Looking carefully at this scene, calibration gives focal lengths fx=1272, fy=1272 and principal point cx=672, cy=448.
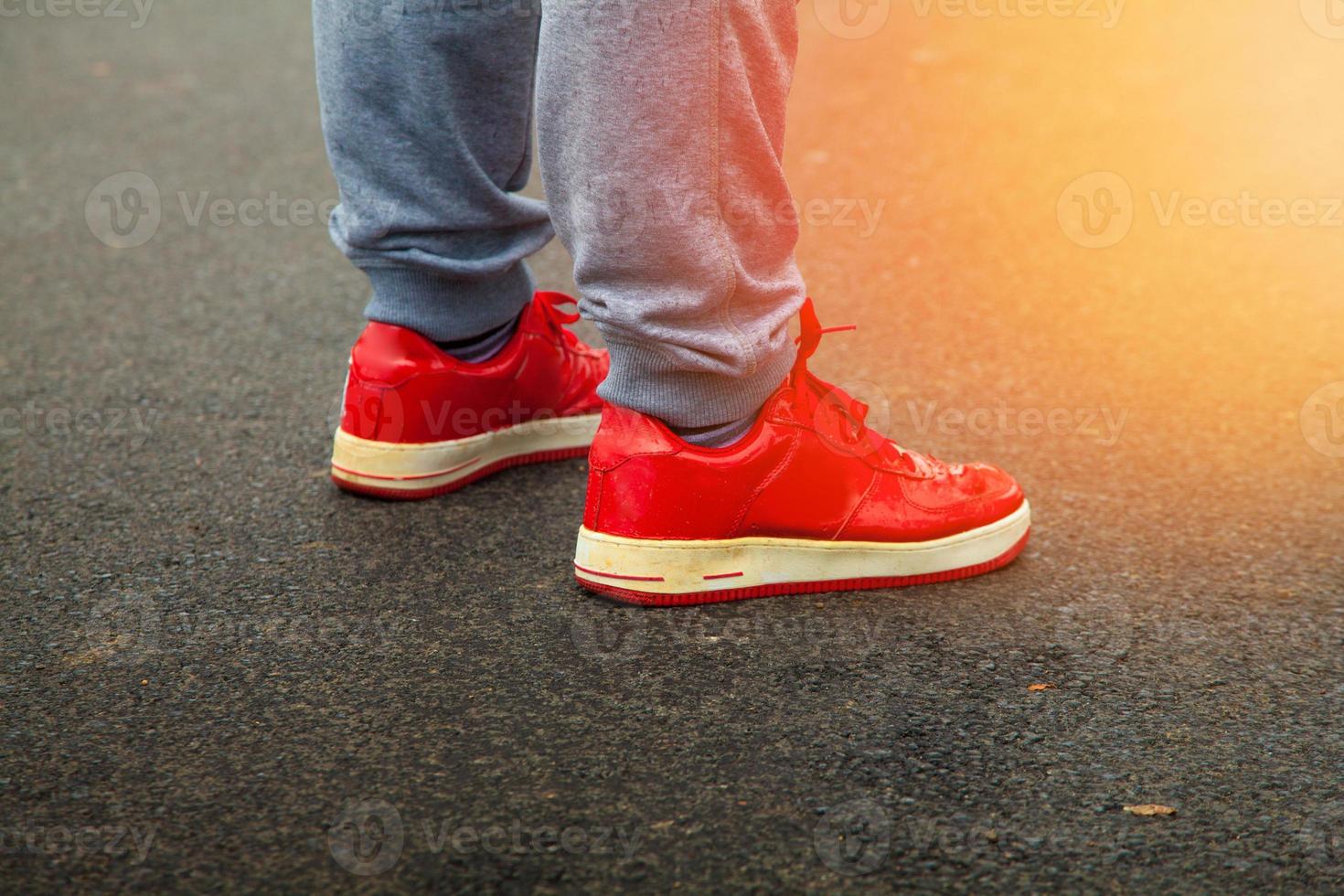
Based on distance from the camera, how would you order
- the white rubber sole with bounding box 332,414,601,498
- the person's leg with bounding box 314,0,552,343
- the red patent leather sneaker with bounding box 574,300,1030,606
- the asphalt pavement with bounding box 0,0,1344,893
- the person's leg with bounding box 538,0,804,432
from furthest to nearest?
the white rubber sole with bounding box 332,414,601,498 < the person's leg with bounding box 314,0,552,343 < the red patent leather sneaker with bounding box 574,300,1030,606 < the person's leg with bounding box 538,0,804,432 < the asphalt pavement with bounding box 0,0,1344,893

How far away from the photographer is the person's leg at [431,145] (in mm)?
1488

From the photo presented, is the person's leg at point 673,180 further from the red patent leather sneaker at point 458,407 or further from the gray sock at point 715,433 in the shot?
the red patent leather sneaker at point 458,407

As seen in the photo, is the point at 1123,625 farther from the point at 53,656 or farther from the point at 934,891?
the point at 53,656

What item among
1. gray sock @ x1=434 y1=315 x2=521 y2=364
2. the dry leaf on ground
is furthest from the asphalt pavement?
gray sock @ x1=434 y1=315 x2=521 y2=364

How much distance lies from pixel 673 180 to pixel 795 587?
488 millimetres

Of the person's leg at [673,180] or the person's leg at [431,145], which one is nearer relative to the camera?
the person's leg at [673,180]

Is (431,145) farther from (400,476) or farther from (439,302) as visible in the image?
(400,476)

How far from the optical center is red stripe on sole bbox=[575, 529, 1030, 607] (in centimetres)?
137

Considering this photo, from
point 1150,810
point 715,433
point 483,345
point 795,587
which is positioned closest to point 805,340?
point 715,433

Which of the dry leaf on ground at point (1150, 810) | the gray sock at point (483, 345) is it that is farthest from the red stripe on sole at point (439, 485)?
the dry leaf on ground at point (1150, 810)

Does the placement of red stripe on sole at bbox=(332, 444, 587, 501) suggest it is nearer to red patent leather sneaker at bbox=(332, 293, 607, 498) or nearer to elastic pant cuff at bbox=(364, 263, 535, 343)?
red patent leather sneaker at bbox=(332, 293, 607, 498)

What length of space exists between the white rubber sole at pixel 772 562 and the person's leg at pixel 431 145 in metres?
0.41

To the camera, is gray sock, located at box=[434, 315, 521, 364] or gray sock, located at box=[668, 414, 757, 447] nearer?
gray sock, located at box=[668, 414, 757, 447]

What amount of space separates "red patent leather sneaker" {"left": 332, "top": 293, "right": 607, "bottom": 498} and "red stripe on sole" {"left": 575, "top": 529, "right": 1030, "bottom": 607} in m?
0.34
